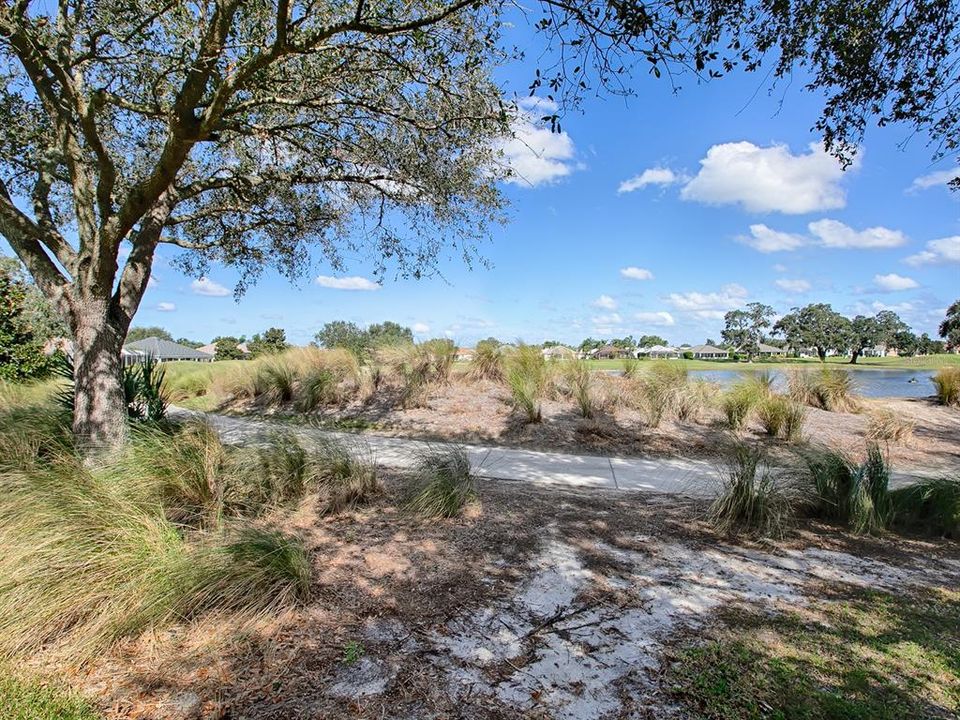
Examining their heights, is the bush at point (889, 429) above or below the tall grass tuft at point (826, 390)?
below

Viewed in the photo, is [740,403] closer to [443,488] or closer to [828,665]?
[443,488]

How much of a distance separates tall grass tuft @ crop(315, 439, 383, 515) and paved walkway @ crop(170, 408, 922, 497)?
1.43 ft

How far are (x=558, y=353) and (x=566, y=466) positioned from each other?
216 inches

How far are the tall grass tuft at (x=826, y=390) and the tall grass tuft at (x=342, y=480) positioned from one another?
9760mm

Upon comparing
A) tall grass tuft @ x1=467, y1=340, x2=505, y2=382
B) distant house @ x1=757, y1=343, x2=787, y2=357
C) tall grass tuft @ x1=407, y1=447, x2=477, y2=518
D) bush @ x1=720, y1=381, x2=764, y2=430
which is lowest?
tall grass tuft @ x1=407, y1=447, x2=477, y2=518

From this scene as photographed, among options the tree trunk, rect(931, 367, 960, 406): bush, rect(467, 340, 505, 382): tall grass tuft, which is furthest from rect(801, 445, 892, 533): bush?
rect(931, 367, 960, 406): bush

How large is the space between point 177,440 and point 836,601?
17.9 feet

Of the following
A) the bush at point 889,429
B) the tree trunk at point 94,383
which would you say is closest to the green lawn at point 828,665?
the tree trunk at point 94,383

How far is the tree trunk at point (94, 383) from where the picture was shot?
5.09 meters

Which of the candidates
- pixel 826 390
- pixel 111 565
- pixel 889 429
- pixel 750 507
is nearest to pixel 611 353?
pixel 826 390

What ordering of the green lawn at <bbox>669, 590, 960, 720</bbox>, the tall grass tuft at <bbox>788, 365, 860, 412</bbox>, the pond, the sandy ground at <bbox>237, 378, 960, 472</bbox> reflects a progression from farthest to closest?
1. the pond
2. the tall grass tuft at <bbox>788, 365, 860, 412</bbox>
3. the sandy ground at <bbox>237, 378, 960, 472</bbox>
4. the green lawn at <bbox>669, 590, 960, 720</bbox>

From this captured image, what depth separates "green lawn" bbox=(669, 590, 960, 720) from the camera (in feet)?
7.02

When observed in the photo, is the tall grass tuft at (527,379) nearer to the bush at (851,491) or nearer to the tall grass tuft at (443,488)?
the tall grass tuft at (443,488)

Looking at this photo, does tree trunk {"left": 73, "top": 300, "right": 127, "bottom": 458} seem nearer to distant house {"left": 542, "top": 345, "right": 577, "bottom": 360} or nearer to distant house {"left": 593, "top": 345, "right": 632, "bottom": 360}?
distant house {"left": 542, "top": 345, "right": 577, "bottom": 360}
